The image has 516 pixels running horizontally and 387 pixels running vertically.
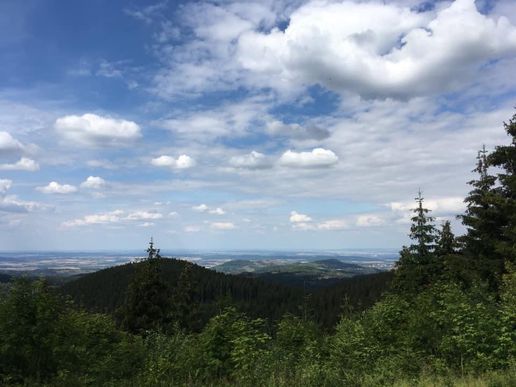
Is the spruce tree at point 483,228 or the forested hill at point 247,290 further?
the forested hill at point 247,290

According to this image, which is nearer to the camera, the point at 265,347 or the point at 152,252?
the point at 265,347

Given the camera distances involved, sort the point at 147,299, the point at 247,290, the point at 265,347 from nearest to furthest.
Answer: the point at 265,347 < the point at 147,299 < the point at 247,290

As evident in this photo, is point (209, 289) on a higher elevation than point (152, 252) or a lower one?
lower

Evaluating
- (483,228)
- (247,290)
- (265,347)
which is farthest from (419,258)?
(247,290)

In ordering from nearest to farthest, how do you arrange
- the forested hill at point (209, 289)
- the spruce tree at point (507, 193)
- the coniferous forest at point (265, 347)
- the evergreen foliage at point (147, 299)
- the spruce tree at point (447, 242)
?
the coniferous forest at point (265, 347)
the spruce tree at point (507, 193)
the spruce tree at point (447, 242)
the evergreen foliage at point (147, 299)
the forested hill at point (209, 289)

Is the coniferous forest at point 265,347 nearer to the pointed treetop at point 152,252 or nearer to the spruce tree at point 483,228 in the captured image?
the spruce tree at point 483,228

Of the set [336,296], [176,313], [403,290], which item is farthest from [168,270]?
[403,290]

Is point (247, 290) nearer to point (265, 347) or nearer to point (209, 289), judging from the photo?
point (209, 289)

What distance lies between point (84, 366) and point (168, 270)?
145688mm

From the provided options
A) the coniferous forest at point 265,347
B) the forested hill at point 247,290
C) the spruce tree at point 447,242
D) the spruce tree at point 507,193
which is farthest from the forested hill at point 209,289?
the coniferous forest at point 265,347

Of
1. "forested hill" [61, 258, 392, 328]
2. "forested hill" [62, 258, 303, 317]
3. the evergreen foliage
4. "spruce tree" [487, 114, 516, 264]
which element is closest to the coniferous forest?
"spruce tree" [487, 114, 516, 264]

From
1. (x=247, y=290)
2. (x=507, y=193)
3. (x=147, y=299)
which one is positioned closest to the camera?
(x=507, y=193)

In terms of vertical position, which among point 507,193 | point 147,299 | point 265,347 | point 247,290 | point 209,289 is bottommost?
point 247,290

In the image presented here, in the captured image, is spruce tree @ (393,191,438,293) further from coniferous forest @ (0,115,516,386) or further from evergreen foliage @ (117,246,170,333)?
evergreen foliage @ (117,246,170,333)
